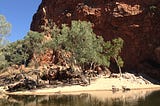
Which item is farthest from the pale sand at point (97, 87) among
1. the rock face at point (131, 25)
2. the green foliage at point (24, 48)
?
the green foliage at point (24, 48)

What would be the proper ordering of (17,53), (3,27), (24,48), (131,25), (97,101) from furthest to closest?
(17,53), (131,25), (24,48), (3,27), (97,101)

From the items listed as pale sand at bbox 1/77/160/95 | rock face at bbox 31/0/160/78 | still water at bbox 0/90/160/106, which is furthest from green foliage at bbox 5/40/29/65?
still water at bbox 0/90/160/106

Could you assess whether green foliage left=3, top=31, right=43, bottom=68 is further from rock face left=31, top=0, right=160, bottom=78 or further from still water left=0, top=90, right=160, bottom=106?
still water left=0, top=90, right=160, bottom=106

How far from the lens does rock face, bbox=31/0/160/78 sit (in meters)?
87.3

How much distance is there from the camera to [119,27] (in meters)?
90.1

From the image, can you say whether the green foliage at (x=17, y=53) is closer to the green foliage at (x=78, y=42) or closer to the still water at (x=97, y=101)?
the green foliage at (x=78, y=42)

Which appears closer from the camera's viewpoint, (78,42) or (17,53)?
(78,42)

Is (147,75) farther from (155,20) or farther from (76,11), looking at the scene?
(76,11)

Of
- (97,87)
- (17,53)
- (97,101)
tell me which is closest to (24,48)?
(17,53)

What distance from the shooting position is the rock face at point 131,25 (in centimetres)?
8731

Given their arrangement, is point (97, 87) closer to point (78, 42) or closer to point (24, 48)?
point (78, 42)

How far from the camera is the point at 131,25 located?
292 feet

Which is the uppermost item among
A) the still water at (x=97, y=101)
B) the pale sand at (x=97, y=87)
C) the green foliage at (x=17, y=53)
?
the green foliage at (x=17, y=53)

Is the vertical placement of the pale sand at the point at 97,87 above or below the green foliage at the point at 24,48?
below
